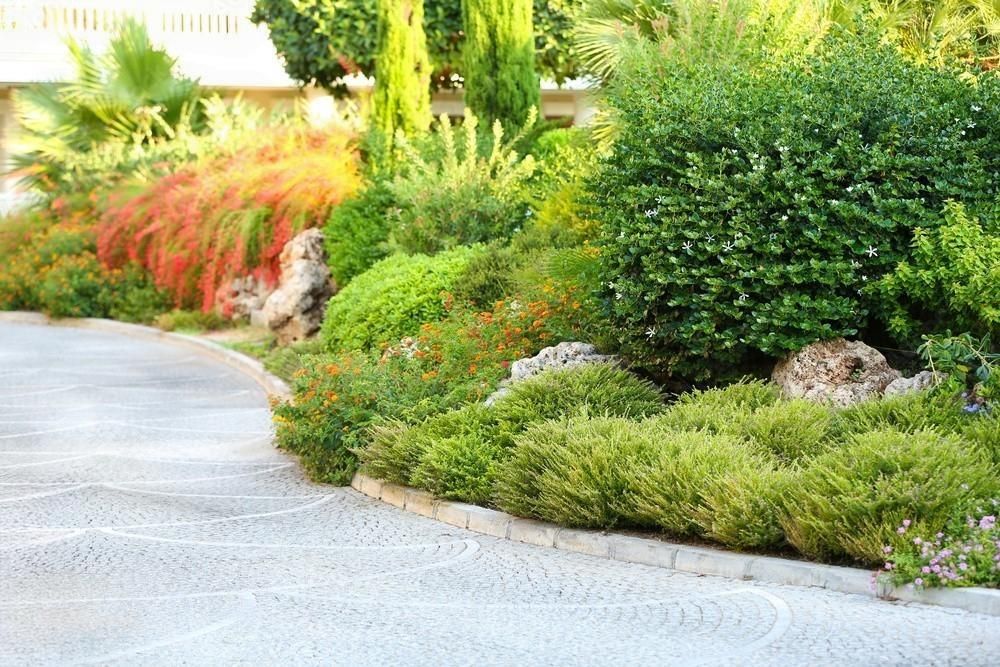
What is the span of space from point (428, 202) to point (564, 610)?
33.7 feet

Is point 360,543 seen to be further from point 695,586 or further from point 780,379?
point 780,379

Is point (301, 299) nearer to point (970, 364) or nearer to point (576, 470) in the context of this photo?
point (576, 470)

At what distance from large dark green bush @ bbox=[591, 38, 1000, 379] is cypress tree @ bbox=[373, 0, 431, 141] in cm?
925

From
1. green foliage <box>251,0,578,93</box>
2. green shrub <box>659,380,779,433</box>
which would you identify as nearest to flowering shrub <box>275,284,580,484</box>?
green shrub <box>659,380,779,433</box>

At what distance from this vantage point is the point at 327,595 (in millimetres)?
7176

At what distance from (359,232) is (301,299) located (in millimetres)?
1224

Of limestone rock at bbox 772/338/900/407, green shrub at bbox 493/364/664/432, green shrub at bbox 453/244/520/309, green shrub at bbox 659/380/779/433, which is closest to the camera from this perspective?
green shrub at bbox 659/380/779/433

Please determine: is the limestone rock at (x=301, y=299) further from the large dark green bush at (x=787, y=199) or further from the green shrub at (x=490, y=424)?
the large dark green bush at (x=787, y=199)

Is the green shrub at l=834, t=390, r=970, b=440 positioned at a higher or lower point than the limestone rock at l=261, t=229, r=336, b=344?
higher

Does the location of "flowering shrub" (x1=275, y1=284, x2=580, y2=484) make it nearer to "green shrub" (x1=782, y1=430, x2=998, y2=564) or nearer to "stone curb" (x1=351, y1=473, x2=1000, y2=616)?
"stone curb" (x1=351, y1=473, x2=1000, y2=616)


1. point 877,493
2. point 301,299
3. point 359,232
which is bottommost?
point 301,299

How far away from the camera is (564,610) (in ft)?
22.3

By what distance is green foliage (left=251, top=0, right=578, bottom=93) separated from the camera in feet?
83.1

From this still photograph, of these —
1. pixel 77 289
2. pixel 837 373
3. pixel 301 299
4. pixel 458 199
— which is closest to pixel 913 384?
pixel 837 373
